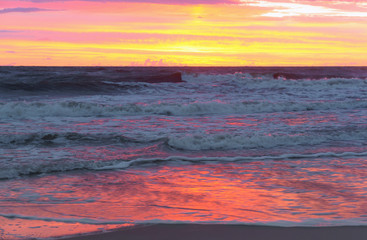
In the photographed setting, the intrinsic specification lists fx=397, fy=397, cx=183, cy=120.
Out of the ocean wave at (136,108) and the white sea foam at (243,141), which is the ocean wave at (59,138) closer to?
the white sea foam at (243,141)

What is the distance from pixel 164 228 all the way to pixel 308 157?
433 cm

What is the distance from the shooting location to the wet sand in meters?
3.57

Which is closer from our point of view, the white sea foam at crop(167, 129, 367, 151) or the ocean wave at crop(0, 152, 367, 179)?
the ocean wave at crop(0, 152, 367, 179)

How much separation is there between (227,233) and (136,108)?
10.7 m

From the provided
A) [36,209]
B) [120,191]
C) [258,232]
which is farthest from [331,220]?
[36,209]

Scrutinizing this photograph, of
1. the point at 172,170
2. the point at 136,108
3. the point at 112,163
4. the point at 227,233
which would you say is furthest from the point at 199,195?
the point at 136,108

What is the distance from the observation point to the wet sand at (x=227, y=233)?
3.57 m

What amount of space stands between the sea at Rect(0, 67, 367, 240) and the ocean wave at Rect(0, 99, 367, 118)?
81 mm

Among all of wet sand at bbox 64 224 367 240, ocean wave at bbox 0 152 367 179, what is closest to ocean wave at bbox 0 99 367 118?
ocean wave at bbox 0 152 367 179

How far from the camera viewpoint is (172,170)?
6305mm

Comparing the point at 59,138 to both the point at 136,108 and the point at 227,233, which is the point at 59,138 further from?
the point at 227,233

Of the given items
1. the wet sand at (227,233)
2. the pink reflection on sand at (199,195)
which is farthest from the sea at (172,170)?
the wet sand at (227,233)

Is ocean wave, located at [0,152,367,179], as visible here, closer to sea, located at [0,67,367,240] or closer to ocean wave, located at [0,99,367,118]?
sea, located at [0,67,367,240]

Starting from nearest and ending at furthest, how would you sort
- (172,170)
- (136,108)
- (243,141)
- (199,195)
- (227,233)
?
(227,233)
(199,195)
(172,170)
(243,141)
(136,108)
